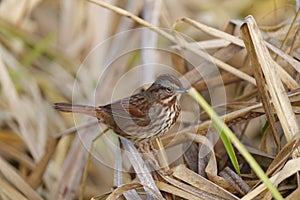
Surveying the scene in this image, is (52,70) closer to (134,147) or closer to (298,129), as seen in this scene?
(134,147)

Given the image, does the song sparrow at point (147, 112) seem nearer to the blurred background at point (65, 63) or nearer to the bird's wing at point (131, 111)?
the bird's wing at point (131, 111)

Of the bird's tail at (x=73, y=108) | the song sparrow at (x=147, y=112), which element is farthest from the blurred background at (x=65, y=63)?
the song sparrow at (x=147, y=112)

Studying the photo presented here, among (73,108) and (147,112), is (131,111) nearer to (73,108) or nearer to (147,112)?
(147,112)

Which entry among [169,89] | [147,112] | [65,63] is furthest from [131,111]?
[65,63]

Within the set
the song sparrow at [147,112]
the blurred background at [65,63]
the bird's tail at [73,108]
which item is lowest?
the song sparrow at [147,112]

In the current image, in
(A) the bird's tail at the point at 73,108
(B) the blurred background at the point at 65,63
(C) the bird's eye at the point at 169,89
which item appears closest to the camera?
(C) the bird's eye at the point at 169,89

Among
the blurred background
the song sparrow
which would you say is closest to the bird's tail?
the song sparrow

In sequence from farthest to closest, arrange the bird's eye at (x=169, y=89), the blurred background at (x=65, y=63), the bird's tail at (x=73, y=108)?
1. the blurred background at (x=65, y=63)
2. the bird's tail at (x=73, y=108)
3. the bird's eye at (x=169, y=89)

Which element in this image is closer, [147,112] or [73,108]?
[147,112]
